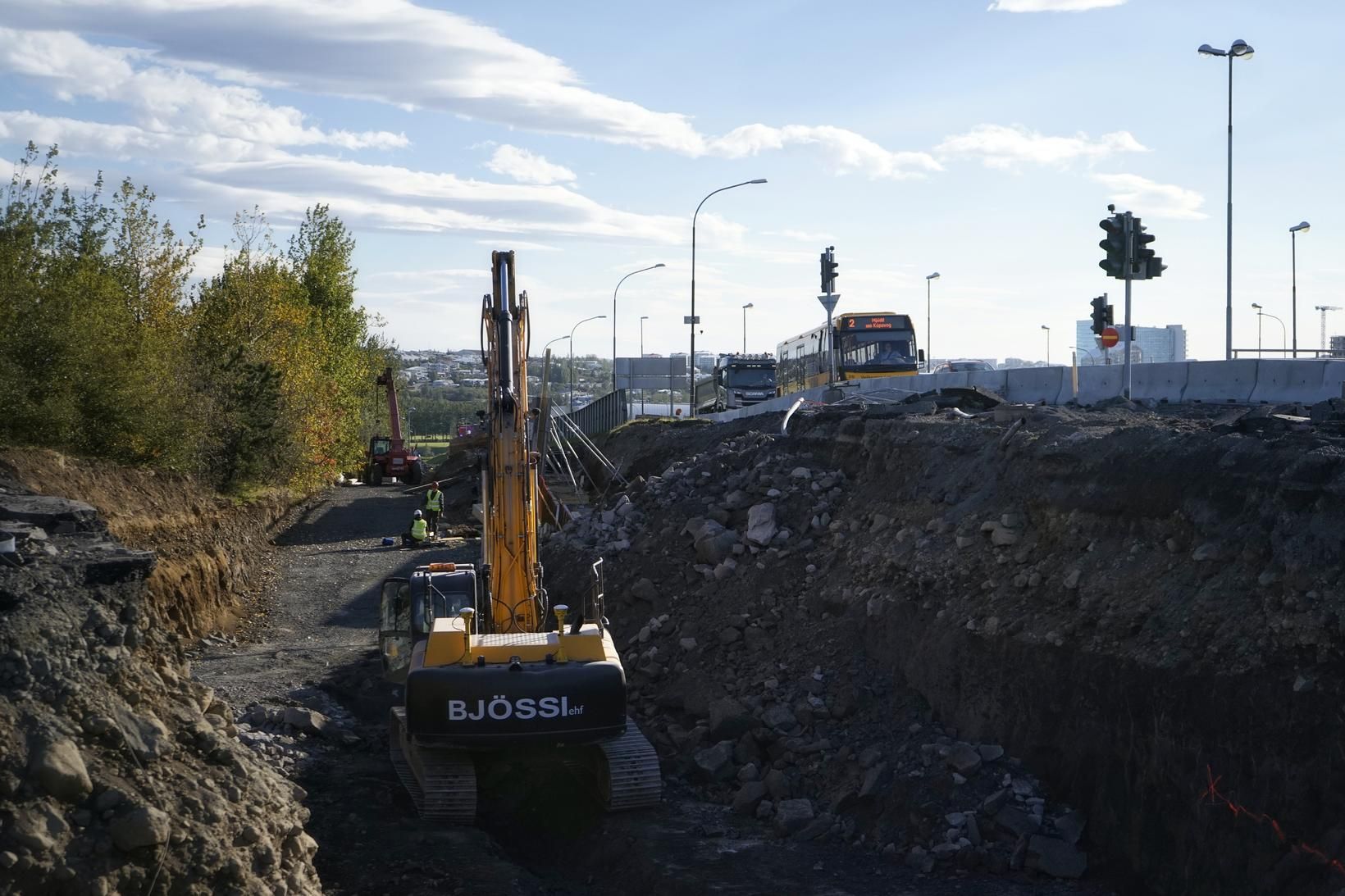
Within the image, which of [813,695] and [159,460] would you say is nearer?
[813,695]

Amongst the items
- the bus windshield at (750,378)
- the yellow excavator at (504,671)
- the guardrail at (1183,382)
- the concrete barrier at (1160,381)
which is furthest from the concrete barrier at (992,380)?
the bus windshield at (750,378)

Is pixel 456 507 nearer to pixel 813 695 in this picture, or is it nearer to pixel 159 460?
pixel 159 460

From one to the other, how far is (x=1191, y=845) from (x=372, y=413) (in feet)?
236

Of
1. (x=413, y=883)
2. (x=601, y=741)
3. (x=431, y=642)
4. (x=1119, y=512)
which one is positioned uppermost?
(x=1119, y=512)

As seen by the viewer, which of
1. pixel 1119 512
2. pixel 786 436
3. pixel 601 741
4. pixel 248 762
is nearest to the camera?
pixel 248 762

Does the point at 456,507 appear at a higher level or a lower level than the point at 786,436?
lower

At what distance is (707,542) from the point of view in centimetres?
1898

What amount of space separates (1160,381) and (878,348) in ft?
54.3

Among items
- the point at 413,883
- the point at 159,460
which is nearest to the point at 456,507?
the point at 159,460

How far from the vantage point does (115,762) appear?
8258 mm

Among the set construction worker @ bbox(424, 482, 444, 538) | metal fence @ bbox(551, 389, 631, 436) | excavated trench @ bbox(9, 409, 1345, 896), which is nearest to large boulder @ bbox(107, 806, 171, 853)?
excavated trench @ bbox(9, 409, 1345, 896)

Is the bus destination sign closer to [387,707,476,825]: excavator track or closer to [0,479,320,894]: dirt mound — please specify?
[387,707,476,825]: excavator track

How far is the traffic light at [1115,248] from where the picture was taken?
21.8 m

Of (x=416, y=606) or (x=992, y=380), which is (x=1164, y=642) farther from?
(x=992, y=380)
